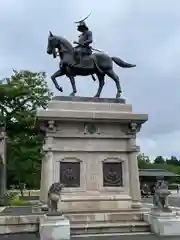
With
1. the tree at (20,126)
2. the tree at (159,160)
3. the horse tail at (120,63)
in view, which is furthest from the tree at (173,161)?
the horse tail at (120,63)

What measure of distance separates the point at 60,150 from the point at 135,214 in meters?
3.42

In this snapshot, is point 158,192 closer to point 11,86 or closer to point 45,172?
point 45,172

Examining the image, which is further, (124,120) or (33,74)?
(33,74)

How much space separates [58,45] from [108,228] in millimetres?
7287

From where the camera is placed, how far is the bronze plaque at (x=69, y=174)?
1276cm

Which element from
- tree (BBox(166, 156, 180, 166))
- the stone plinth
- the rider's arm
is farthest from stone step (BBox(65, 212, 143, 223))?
tree (BBox(166, 156, 180, 166))

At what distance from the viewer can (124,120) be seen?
13461mm

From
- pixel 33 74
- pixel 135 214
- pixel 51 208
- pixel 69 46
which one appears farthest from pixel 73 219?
pixel 33 74

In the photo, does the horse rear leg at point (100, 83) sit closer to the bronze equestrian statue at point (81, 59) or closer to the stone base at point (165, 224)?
the bronze equestrian statue at point (81, 59)

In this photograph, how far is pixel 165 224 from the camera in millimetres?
10805

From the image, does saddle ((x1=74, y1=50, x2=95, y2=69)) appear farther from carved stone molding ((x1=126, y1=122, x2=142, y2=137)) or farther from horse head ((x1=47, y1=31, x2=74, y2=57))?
carved stone molding ((x1=126, y1=122, x2=142, y2=137))

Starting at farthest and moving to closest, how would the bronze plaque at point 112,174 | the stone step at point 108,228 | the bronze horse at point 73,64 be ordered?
the bronze horse at point 73,64 < the bronze plaque at point 112,174 < the stone step at point 108,228

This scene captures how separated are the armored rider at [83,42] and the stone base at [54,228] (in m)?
6.67

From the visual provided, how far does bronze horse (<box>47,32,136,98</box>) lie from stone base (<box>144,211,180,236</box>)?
18.0 feet
